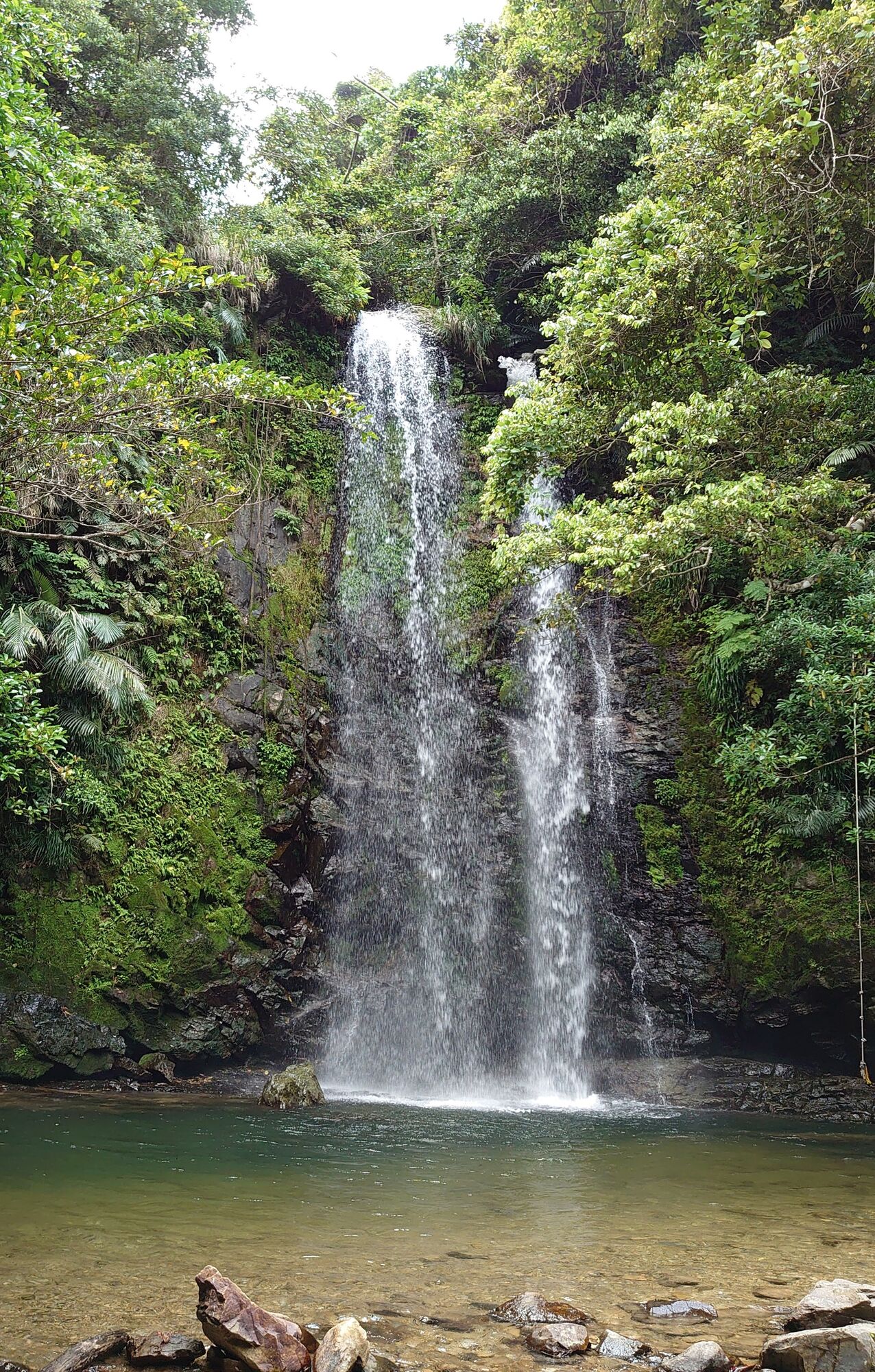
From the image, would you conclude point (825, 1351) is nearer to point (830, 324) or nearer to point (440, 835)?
point (440, 835)

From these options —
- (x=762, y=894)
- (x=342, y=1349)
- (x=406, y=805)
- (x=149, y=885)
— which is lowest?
(x=342, y=1349)

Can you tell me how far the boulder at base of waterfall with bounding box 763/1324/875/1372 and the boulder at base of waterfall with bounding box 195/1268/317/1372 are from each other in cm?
157

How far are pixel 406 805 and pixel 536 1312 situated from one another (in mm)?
9184

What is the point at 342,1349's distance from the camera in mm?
2836

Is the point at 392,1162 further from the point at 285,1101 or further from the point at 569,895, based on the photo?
the point at 569,895

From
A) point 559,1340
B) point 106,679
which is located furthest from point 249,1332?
point 106,679

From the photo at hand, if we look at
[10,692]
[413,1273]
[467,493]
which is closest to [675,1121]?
[413,1273]

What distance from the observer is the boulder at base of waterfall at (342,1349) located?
2.78m

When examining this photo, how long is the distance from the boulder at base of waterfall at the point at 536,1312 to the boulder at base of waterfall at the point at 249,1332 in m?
0.89

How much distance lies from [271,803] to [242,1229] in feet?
24.2

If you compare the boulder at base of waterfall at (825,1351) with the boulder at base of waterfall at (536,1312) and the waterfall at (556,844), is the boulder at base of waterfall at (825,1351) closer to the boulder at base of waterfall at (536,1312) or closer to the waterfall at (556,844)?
the boulder at base of waterfall at (536,1312)

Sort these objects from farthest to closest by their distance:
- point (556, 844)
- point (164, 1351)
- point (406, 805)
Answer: point (406, 805) → point (556, 844) → point (164, 1351)

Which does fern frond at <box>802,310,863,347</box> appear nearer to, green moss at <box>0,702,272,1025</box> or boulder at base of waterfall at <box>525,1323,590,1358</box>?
green moss at <box>0,702,272,1025</box>

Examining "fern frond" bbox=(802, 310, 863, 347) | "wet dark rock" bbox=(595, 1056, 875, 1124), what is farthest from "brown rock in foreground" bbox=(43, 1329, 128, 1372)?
"fern frond" bbox=(802, 310, 863, 347)
